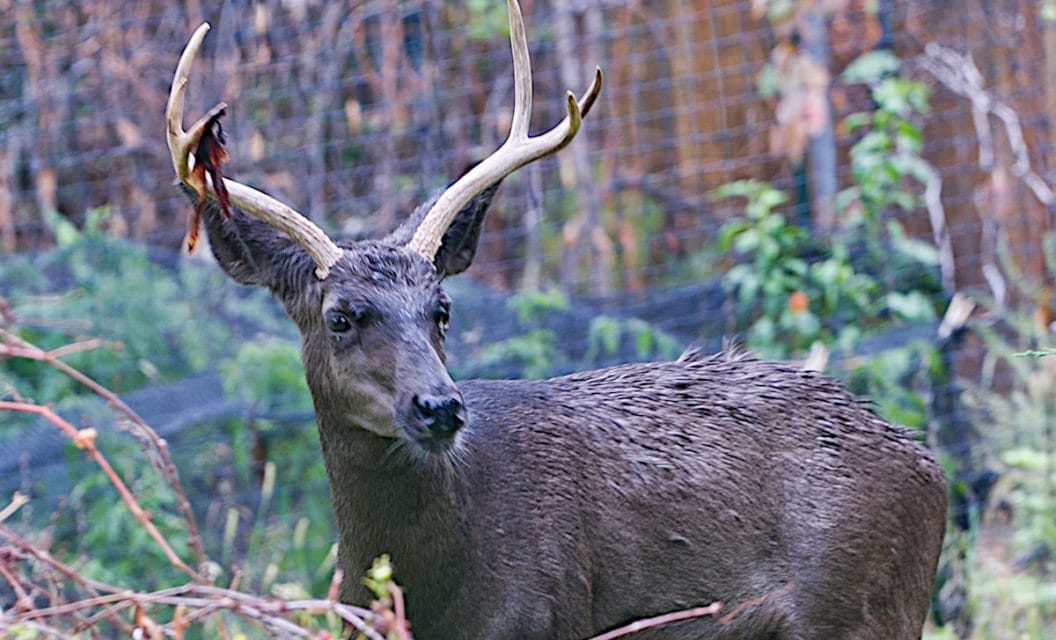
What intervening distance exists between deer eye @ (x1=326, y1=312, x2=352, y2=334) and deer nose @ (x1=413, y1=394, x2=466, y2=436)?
0.40 meters

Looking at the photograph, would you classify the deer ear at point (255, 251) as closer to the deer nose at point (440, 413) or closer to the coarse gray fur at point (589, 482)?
the coarse gray fur at point (589, 482)

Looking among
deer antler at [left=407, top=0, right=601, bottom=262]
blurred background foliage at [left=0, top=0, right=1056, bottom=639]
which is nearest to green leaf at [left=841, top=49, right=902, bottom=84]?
blurred background foliage at [left=0, top=0, right=1056, bottom=639]

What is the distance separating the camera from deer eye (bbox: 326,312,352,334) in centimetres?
425

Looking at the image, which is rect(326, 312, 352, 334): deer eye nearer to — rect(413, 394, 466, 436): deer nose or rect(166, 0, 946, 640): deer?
rect(166, 0, 946, 640): deer

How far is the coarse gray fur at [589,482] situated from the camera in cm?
428

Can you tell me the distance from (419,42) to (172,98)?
4.57 m

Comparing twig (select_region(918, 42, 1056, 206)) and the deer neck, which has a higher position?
twig (select_region(918, 42, 1056, 206))

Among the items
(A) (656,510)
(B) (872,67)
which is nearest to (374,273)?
(A) (656,510)

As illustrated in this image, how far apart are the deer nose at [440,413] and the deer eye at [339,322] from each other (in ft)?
1.30

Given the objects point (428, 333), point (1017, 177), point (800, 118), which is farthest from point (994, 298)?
point (428, 333)

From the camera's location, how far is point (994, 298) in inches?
310

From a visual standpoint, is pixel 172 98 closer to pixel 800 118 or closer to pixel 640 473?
pixel 640 473

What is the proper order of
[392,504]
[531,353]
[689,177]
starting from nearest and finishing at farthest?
[392,504], [531,353], [689,177]

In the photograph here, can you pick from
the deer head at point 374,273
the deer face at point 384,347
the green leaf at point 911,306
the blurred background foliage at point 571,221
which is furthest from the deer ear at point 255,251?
the green leaf at point 911,306
